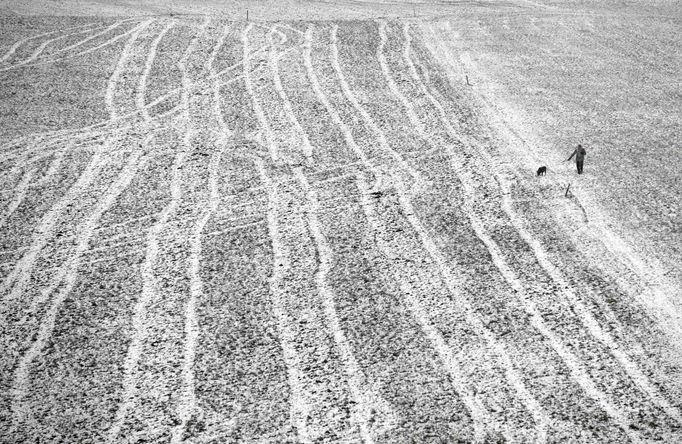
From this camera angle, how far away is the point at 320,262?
8672 millimetres

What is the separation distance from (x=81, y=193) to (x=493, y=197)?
609cm

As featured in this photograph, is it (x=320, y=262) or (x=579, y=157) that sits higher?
(x=579, y=157)

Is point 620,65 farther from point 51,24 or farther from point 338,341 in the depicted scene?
point 51,24

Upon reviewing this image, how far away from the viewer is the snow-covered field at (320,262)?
6410 mm

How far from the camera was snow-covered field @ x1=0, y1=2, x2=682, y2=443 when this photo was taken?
21.0ft

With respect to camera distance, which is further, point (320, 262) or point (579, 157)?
point (579, 157)

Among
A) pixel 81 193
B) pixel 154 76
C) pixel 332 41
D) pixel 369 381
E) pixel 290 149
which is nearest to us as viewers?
pixel 369 381

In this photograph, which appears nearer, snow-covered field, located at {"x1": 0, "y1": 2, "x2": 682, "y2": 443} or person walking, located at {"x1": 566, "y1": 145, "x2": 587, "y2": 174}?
snow-covered field, located at {"x1": 0, "y1": 2, "x2": 682, "y2": 443}

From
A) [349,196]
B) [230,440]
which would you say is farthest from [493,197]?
[230,440]

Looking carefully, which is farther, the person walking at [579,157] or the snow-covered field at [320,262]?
the person walking at [579,157]

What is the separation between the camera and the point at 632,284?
823cm

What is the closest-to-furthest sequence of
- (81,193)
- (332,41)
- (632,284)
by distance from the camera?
(632,284), (81,193), (332,41)

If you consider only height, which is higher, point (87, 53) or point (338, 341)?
point (87, 53)

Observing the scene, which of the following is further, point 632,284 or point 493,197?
point 493,197
